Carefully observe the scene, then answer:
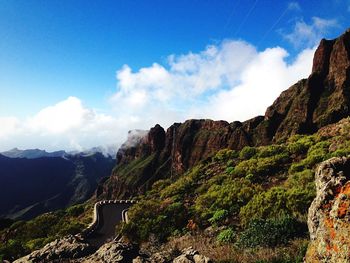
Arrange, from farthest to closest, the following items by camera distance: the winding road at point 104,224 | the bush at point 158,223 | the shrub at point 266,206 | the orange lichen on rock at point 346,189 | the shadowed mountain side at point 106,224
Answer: the winding road at point 104,224, the shadowed mountain side at point 106,224, the bush at point 158,223, the shrub at point 266,206, the orange lichen on rock at point 346,189

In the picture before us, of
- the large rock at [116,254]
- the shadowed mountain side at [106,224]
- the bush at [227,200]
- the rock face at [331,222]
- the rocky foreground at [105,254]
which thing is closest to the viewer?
the rock face at [331,222]

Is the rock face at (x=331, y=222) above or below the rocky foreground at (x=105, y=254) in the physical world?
above

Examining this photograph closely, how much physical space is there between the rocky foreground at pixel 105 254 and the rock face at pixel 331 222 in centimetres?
223

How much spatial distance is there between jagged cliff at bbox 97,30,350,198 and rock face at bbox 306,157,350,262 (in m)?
58.3

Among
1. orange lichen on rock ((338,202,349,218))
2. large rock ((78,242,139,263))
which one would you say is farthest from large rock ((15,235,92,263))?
orange lichen on rock ((338,202,349,218))

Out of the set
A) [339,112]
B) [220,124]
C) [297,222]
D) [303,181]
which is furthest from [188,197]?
[220,124]

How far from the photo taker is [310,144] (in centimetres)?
3088

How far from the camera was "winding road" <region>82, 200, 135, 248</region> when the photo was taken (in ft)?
81.8

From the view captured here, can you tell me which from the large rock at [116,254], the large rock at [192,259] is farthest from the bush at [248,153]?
the large rock at [192,259]

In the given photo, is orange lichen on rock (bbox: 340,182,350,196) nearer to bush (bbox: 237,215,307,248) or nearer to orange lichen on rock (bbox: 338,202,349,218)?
orange lichen on rock (bbox: 338,202,349,218)

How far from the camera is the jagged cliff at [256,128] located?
3133 inches

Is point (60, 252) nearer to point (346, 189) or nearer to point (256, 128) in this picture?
point (346, 189)

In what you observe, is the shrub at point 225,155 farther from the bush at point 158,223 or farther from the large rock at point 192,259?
the large rock at point 192,259

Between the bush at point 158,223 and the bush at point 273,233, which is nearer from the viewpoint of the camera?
the bush at point 273,233
